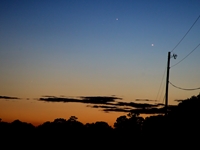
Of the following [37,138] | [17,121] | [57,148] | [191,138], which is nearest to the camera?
[191,138]

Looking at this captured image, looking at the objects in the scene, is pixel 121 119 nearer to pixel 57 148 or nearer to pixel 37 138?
pixel 37 138

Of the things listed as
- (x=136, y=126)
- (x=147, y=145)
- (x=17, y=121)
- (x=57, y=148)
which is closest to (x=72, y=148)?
(x=57, y=148)

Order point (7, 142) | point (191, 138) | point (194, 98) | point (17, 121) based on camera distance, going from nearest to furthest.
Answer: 1. point (191, 138)
2. point (194, 98)
3. point (7, 142)
4. point (17, 121)

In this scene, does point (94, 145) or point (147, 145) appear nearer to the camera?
point (147, 145)

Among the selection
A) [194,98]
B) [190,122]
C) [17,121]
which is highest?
[194,98]

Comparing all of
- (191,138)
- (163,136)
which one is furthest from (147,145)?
(191,138)

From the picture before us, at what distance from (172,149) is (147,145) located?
8.75 meters

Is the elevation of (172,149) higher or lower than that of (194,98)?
lower

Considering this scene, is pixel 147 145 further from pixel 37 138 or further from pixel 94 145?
pixel 37 138

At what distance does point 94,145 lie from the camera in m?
68.6

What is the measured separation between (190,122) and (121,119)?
319 feet

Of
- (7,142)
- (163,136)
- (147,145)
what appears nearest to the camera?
(163,136)

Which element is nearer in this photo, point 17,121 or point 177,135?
point 177,135

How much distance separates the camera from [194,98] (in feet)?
145
